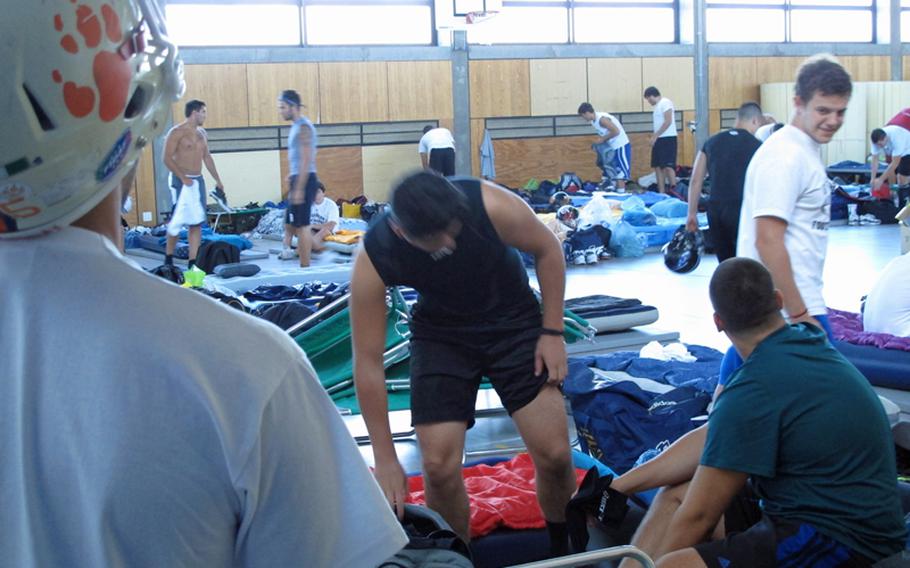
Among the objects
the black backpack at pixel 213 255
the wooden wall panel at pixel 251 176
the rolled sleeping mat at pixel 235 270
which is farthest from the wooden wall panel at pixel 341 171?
the rolled sleeping mat at pixel 235 270

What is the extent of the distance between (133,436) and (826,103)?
3382 mm

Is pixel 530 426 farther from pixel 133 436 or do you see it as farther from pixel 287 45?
pixel 287 45

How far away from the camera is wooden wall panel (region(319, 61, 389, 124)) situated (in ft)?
64.6

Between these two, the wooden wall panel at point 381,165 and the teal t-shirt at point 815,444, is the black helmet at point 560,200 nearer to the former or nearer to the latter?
the wooden wall panel at point 381,165

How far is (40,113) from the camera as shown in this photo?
0.84 metres

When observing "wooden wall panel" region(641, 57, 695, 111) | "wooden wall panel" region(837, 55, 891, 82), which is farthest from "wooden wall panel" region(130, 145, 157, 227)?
"wooden wall panel" region(837, 55, 891, 82)

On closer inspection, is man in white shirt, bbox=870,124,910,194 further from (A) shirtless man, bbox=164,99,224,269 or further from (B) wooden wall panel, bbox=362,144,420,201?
(A) shirtless man, bbox=164,99,224,269

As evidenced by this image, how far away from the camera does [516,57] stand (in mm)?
20969

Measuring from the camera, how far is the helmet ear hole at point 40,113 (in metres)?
0.83

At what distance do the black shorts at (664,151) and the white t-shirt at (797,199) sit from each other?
15306 mm

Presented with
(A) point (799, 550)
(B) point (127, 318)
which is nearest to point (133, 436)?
(B) point (127, 318)

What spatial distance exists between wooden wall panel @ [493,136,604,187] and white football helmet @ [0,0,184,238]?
66.0 ft

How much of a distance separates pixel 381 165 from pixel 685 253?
46.0 feet

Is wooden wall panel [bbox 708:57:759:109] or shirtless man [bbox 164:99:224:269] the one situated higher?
wooden wall panel [bbox 708:57:759:109]
